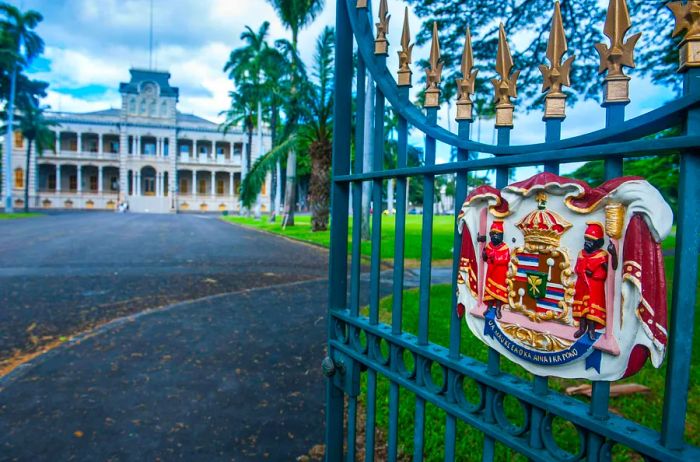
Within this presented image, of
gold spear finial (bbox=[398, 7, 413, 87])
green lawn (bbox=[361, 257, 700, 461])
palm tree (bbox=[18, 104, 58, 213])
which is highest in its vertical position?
palm tree (bbox=[18, 104, 58, 213])

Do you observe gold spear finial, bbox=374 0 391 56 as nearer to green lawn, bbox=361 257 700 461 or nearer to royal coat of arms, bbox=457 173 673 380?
royal coat of arms, bbox=457 173 673 380

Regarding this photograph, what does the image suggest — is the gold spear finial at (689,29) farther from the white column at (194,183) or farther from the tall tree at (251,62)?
the white column at (194,183)

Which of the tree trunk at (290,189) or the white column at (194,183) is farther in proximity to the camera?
the white column at (194,183)

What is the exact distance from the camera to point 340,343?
85.0 inches

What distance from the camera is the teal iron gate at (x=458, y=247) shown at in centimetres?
100

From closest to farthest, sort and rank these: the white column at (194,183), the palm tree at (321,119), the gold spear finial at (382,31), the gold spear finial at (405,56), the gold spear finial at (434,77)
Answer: the gold spear finial at (434,77), the gold spear finial at (405,56), the gold spear finial at (382,31), the palm tree at (321,119), the white column at (194,183)

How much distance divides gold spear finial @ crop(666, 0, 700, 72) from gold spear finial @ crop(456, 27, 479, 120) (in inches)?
21.0

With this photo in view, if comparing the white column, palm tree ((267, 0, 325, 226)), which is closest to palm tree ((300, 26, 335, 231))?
palm tree ((267, 0, 325, 226))

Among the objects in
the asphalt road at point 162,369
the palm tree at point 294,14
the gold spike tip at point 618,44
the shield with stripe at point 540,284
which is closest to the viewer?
the gold spike tip at point 618,44

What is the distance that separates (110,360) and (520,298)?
4213 millimetres

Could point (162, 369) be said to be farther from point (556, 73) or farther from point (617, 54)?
point (617, 54)

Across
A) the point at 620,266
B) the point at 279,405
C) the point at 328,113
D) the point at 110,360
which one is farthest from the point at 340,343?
the point at 328,113

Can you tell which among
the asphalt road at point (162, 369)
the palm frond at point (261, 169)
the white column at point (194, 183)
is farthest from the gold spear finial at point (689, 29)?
the white column at point (194, 183)

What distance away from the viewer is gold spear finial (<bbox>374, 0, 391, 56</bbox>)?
1.80 meters
